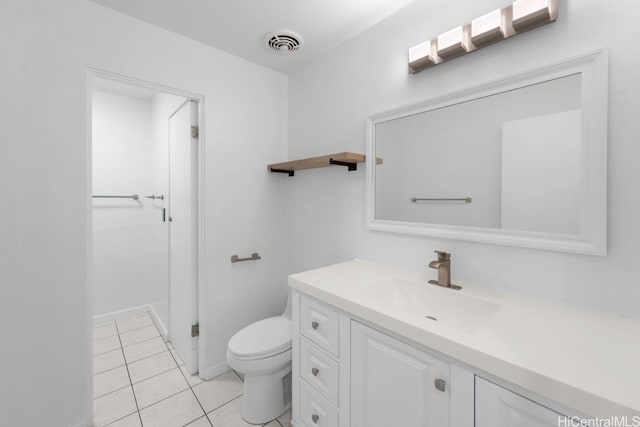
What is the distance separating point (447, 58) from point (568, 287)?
1103 millimetres

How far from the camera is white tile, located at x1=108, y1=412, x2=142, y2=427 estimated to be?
150cm

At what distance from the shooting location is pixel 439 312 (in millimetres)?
1187

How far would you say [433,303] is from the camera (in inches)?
47.7

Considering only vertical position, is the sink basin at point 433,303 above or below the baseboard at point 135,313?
above

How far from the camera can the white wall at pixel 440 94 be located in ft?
2.92

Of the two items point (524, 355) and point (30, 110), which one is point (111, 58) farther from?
point (524, 355)

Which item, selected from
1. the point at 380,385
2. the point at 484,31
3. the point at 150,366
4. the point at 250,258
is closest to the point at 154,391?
the point at 150,366

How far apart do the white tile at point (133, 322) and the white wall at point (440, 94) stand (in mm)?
1786

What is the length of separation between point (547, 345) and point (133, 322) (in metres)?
3.39

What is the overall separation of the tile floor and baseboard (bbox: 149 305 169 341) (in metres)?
0.06

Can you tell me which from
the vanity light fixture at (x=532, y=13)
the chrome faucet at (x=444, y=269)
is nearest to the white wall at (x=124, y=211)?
the chrome faucet at (x=444, y=269)

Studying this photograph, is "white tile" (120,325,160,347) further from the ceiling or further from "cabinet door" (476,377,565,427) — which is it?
"cabinet door" (476,377,565,427)

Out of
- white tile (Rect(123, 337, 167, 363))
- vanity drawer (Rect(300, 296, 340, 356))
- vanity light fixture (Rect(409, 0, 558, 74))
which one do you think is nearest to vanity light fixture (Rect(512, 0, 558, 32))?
vanity light fixture (Rect(409, 0, 558, 74))

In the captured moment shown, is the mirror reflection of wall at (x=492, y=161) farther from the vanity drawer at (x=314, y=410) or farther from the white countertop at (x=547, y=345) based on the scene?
the vanity drawer at (x=314, y=410)
